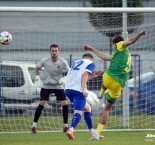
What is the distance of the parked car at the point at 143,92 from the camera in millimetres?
19078

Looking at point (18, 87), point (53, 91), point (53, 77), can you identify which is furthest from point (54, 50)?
point (18, 87)

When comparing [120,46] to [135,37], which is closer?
[135,37]

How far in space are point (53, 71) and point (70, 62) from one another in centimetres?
217

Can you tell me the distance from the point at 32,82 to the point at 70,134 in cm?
532

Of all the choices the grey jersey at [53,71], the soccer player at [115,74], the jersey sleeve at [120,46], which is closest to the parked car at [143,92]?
the grey jersey at [53,71]

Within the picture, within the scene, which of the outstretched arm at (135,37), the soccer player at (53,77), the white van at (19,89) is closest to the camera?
the outstretched arm at (135,37)

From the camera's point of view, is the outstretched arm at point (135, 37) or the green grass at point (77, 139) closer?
the green grass at point (77, 139)

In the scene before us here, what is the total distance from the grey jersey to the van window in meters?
1.48

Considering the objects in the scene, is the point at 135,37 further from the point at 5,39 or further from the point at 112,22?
the point at 112,22

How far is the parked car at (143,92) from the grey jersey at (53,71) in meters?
2.85

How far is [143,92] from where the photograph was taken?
19.4 meters

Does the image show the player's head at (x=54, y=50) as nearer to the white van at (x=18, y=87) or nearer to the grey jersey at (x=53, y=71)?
the grey jersey at (x=53, y=71)

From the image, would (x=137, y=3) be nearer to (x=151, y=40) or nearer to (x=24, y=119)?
(x=151, y=40)

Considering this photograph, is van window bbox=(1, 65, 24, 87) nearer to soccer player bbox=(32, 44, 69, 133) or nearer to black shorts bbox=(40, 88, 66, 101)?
soccer player bbox=(32, 44, 69, 133)
